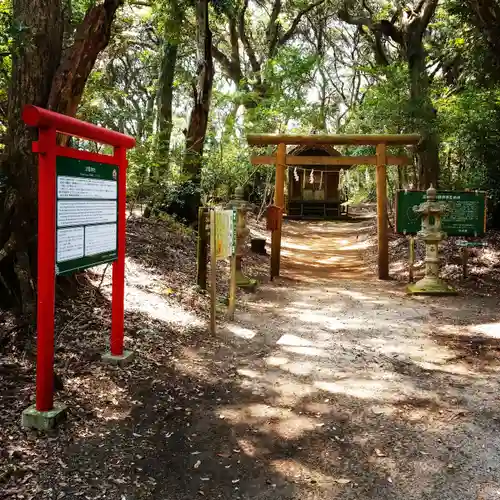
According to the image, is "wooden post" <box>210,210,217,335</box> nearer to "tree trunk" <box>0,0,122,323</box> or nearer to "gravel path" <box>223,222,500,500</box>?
"gravel path" <box>223,222,500,500</box>

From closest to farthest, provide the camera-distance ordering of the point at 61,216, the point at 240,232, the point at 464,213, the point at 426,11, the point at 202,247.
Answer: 1. the point at 61,216
2. the point at 202,247
3. the point at 240,232
4. the point at 464,213
5. the point at 426,11

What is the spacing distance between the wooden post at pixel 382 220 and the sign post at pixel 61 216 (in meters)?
8.14

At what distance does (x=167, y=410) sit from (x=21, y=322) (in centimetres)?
154

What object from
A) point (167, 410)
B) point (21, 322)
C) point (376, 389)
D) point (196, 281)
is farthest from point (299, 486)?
point (196, 281)

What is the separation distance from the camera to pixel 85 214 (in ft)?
13.3

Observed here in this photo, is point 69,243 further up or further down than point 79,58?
further down

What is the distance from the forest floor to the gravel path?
1 centimetres

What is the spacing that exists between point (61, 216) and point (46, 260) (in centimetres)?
33

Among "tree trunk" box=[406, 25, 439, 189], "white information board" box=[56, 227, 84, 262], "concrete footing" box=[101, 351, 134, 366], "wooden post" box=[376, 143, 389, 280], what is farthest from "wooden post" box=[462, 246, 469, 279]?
"white information board" box=[56, 227, 84, 262]

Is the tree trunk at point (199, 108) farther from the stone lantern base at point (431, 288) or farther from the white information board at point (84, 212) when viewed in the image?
the white information board at point (84, 212)

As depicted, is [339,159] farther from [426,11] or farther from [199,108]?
[426,11]

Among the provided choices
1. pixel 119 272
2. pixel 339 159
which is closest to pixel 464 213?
pixel 339 159

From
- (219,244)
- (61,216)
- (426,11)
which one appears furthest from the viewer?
(426,11)

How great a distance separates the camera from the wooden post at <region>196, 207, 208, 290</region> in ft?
26.3
